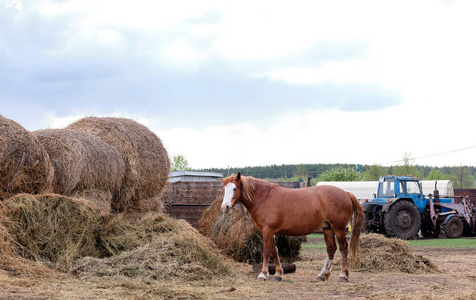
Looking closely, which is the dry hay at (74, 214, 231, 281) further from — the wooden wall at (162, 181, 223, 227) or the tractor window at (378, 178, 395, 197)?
the tractor window at (378, 178, 395, 197)

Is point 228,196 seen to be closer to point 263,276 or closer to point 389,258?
point 263,276

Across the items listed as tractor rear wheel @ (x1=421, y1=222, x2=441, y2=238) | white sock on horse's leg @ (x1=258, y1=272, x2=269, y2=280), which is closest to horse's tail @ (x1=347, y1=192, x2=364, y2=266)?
white sock on horse's leg @ (x1=258, y1=272, x2=269, y2=280)

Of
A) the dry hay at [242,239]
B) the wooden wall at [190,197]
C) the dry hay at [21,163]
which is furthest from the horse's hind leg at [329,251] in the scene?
the wooden wall at [190,197]

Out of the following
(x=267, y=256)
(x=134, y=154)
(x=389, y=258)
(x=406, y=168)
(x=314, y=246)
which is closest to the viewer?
(x=267, y=256)

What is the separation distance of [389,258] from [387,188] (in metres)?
10.8

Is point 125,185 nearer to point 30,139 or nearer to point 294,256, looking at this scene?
point 30,139

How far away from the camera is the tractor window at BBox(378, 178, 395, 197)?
63.7 ft

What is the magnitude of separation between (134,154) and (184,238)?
2.64 meters

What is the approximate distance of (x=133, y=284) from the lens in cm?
629

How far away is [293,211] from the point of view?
26.1 ft

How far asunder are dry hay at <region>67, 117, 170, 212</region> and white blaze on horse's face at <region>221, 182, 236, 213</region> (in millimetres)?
2612

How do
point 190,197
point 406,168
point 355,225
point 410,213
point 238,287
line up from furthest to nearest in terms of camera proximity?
1. point 406,168
2. point 410,213
3. point 190,197
4. point 355,225
5. point 238,287

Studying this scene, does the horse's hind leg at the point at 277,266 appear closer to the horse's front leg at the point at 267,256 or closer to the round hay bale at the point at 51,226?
the horse's front leg at the point at 267,256

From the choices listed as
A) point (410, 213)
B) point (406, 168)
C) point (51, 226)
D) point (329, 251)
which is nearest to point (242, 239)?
point (329, 251)
